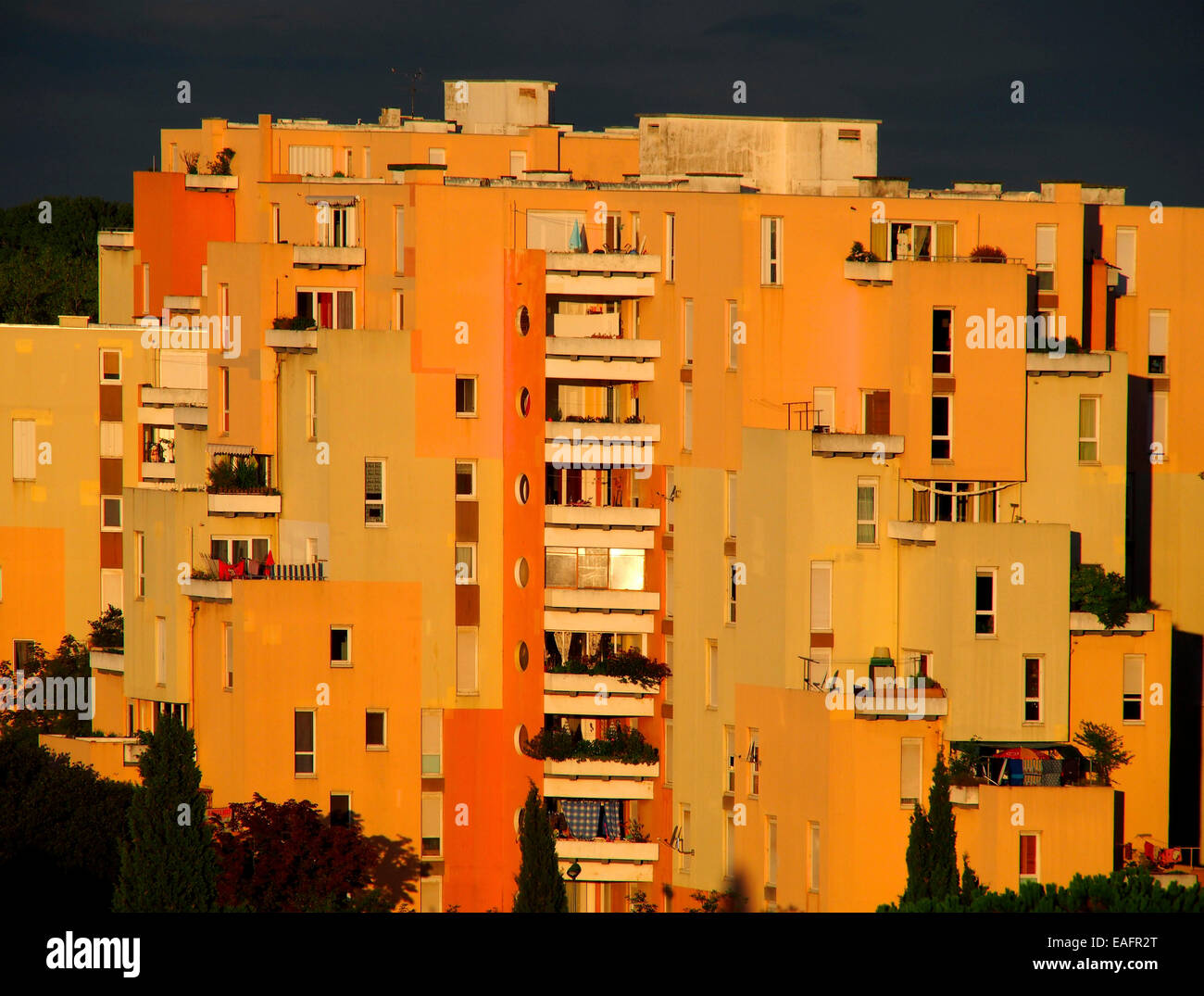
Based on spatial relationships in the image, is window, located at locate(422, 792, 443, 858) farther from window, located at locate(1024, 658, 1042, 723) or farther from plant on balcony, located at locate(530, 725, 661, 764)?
window, located at locate(1024, 658, 1042, 723)

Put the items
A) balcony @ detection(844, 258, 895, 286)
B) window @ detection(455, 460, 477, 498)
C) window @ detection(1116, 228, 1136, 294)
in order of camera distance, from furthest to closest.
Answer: window @ detection(1116, 228, 1136, 294)
window @ detection(455, 460, 477, 498)
balcony @ detection(844, 258, 895, 286)

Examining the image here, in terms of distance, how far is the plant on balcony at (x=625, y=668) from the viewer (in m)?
62.4

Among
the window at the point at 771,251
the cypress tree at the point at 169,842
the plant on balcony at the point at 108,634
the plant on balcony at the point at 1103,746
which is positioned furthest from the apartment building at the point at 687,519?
the cypress tree at the point at 169,842

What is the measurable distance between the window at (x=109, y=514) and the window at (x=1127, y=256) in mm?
40912

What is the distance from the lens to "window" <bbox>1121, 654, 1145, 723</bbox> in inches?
2280

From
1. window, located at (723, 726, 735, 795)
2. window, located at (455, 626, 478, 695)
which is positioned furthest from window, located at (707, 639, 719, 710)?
window, located at (455, 626, 478, 695)

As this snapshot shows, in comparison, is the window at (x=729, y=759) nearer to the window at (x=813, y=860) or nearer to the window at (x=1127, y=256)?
the window at (x=813, y=860)

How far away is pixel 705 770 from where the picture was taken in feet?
194

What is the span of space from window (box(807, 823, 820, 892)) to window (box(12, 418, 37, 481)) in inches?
1633

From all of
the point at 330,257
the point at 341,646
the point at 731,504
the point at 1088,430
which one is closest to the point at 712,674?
the point at 731,504

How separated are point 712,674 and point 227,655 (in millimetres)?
15179
